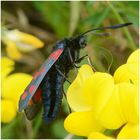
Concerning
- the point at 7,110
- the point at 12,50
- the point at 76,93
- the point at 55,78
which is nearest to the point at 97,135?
the point at 76,93

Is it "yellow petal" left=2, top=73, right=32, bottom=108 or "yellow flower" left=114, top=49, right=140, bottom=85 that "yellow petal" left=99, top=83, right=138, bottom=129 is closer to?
"yellow flower" left=114, top=49, right=140, bottom=85

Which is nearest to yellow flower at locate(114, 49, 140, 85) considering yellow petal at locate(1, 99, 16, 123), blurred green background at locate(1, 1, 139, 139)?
blurred green background at locate(1, 1, 139, 139)

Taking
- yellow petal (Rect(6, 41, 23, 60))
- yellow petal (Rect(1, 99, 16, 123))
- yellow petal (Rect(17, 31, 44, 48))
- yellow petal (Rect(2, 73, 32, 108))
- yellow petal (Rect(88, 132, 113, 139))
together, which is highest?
yellow petal (Rect(17, 31, 44, 48))

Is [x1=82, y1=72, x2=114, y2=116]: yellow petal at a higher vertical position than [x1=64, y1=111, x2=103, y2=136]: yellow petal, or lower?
higher

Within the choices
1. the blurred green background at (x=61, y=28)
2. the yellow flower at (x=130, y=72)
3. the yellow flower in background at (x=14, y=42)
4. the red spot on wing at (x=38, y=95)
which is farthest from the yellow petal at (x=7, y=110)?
the yellow flower at (x=130, y=72)

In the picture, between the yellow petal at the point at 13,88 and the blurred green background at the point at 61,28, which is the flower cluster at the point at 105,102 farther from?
the yellow petal at the point at 13,88

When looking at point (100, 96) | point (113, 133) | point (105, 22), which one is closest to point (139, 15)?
point (105, 22)

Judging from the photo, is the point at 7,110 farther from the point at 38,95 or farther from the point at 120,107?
the point at 120,107
